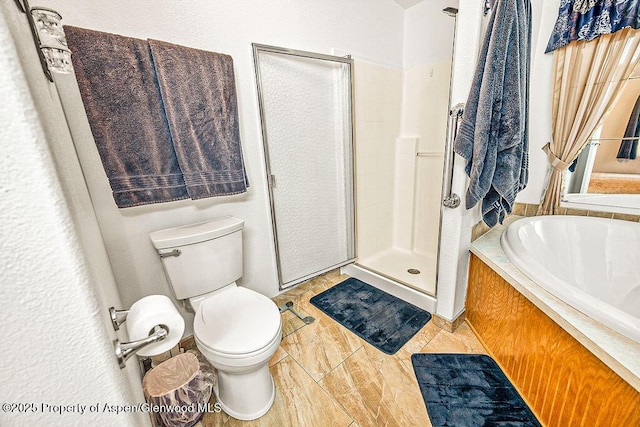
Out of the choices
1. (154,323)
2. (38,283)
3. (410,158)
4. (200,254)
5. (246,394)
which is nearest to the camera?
(38,283)

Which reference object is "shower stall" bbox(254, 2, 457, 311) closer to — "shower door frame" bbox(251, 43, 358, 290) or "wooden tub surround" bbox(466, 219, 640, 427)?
"shower door frame" bbox(251, 43, 358, 290)

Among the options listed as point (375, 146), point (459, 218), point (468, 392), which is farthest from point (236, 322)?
point (375, 146)

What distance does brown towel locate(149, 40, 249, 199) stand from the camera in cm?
125

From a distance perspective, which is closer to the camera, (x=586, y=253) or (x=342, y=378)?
(x=342, y=378)

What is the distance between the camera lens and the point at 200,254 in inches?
52.2

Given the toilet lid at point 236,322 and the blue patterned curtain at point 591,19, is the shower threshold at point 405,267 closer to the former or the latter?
the toilet lid at point 236,322

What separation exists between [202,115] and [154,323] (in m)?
1.06

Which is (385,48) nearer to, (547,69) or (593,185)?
(547,69)

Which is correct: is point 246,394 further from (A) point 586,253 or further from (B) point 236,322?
(A) point 586,253

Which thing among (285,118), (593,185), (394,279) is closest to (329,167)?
(285,118)

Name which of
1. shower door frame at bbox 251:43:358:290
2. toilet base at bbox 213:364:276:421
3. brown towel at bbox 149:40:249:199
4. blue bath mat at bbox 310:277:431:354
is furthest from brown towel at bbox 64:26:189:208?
blue bath mat at bbox 310:277:431:354

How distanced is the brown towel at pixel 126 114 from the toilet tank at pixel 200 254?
0.23 m

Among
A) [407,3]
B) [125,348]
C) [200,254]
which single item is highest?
[407,3]

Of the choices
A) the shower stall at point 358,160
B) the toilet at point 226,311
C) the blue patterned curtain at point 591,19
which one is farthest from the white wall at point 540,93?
the toilet at point 226,311
